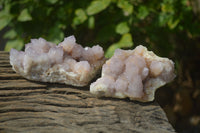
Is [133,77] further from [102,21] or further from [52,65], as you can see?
[102,21]

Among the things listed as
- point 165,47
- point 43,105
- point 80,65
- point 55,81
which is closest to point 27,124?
point 43,105

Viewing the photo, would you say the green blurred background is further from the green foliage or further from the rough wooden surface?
the rough wooden surface

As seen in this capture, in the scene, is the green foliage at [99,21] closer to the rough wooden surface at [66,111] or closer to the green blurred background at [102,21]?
the green blurred background at [102,21]

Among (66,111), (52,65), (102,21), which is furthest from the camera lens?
(102,21)

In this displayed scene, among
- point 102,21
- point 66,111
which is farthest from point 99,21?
point 66,111

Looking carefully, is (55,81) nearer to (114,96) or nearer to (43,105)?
(43,105)

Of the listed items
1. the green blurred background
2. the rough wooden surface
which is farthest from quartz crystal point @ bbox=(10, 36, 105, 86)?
the green blurred background
